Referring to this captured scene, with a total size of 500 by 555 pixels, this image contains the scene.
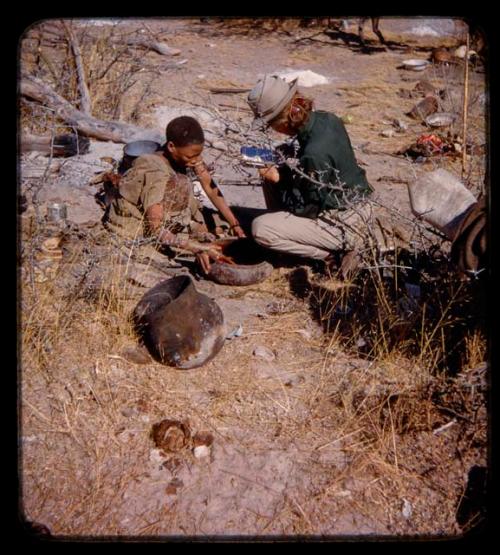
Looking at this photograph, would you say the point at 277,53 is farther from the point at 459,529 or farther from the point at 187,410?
the point at 459,529

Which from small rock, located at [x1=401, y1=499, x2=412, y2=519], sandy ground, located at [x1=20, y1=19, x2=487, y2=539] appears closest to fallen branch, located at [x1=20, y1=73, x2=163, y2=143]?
sandy ground, located at [x1=20, y1=19, x2=487, y2=539]

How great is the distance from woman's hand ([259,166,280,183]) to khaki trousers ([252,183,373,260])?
32 centimetres

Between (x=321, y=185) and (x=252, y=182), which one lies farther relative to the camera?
(x=252, y=182)

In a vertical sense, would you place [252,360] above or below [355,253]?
below

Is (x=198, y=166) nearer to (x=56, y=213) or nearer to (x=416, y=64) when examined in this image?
(x=56, y=213)

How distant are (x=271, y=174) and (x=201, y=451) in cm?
255

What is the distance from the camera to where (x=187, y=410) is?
3771 millimetres

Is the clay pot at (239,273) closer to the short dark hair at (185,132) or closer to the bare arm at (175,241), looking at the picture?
the bare arm at (175,241)

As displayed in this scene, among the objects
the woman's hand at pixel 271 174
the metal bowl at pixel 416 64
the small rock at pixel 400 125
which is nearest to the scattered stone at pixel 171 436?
the woman's hand at pixel 271 174

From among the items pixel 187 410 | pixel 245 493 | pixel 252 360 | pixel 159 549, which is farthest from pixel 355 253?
pixel 159 549

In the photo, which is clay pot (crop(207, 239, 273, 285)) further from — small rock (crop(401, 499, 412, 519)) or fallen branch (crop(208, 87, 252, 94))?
fallen branch (crop(208, 87, 252, 94))

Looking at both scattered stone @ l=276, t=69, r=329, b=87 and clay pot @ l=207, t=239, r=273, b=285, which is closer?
clay pot @ l=207, t=239, r=273, b=285

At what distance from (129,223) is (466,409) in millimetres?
3109

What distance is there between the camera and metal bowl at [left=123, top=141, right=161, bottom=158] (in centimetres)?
604
